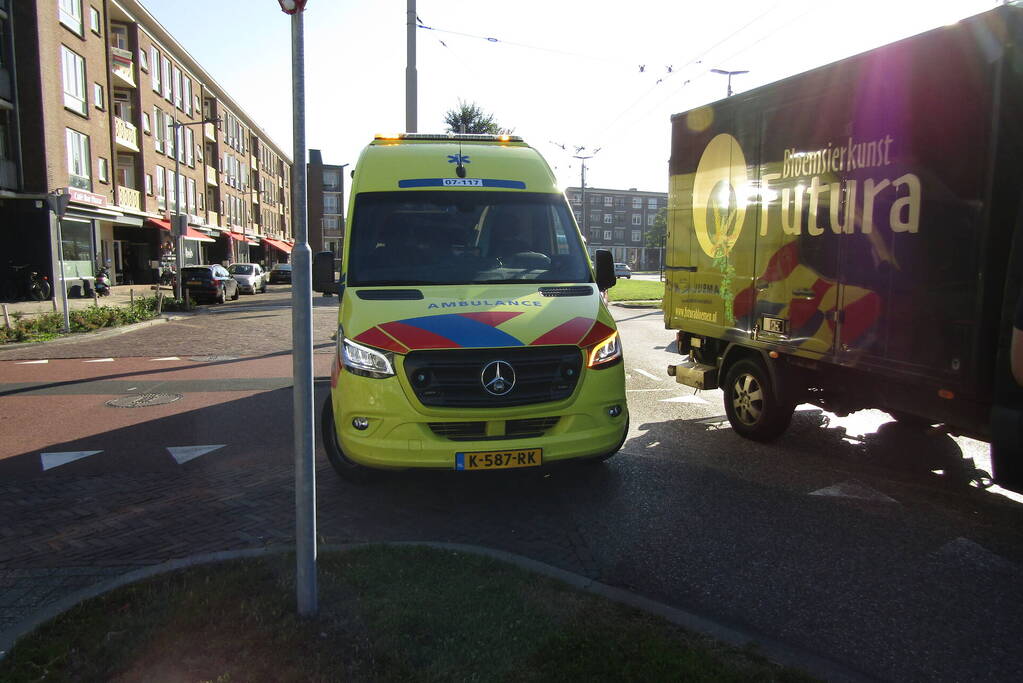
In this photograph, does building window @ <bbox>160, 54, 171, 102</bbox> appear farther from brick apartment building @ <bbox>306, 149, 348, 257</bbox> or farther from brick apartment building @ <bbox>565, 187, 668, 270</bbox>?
brick apartment building @ <bbox>565, 187, 668, 270</bbox>

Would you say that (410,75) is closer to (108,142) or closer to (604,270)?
(604,270)

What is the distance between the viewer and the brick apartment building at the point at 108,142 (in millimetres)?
26562

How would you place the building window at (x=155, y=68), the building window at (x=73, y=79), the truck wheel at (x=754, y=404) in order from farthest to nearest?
the building window at (x=155, y=68) → the building window at (x=73, y=79) → the truck wheel at (x=754, y=404)

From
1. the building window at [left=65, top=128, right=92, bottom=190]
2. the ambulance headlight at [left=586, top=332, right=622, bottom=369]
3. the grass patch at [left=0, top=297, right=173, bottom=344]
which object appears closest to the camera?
the ambulance headlight at [left=586, top=332, right=622, bottom=369]

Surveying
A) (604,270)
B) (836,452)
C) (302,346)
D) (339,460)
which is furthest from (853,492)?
(302,346)

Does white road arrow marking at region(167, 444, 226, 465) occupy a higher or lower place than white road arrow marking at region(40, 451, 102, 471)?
higher

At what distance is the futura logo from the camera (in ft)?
22.0

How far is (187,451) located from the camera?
250 inches

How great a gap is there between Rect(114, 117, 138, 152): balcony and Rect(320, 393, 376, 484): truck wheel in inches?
1379

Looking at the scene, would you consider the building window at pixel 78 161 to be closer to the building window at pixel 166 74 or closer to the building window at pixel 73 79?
the building window at pixel 73 79

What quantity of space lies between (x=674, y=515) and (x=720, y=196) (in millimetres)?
3610

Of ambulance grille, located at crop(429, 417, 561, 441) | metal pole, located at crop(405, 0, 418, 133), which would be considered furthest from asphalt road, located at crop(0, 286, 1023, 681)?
metal pole, located at crop(405, 0, 418, 133)

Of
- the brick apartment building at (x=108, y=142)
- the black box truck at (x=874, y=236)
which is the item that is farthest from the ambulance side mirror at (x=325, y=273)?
the brick apartment building at (x=108, y=142)

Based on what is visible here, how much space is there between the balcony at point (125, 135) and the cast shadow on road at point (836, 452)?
3562 cm
